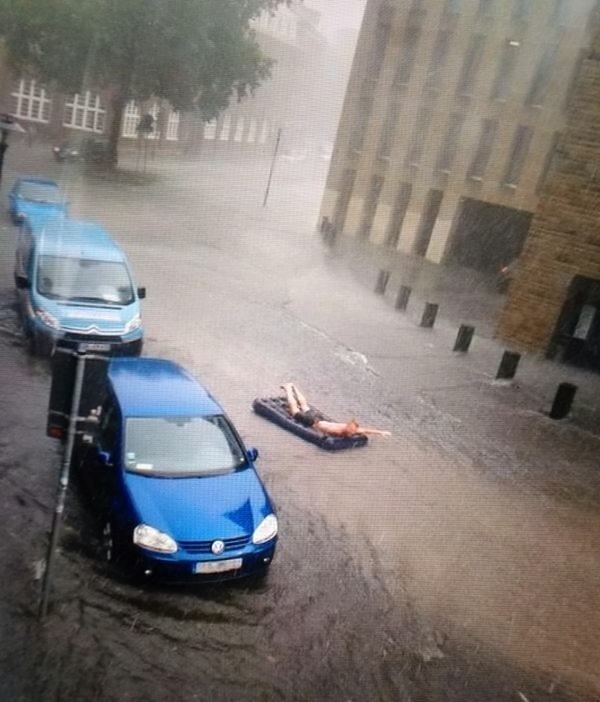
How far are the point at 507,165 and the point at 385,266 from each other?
142 inches

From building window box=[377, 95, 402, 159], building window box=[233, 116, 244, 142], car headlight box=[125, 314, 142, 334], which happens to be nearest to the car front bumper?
car headlight box=[125, 314, 142, 334]

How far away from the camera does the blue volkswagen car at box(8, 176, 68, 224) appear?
10570 mm

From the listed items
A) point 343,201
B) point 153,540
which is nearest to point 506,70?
point 343,201

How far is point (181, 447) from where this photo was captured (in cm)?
379

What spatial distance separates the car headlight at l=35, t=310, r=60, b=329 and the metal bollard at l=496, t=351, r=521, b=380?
A: 17.0 feet

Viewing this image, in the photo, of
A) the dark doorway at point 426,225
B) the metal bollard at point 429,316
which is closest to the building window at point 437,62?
the dark doorway at point 426,225

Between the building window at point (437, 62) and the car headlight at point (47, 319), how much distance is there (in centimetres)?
1191

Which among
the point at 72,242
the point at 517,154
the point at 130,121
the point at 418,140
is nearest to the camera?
the point at 72,242

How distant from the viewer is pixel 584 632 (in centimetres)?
366

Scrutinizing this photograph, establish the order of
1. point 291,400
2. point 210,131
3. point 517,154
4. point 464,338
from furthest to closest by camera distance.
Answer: point 210,131
point 517,154
point 464,338
point 291,400

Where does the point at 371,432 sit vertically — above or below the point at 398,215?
below

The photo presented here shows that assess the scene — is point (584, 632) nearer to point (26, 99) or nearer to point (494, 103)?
point (494, 103)

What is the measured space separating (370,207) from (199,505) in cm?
1469

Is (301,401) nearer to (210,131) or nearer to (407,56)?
(407,56)
